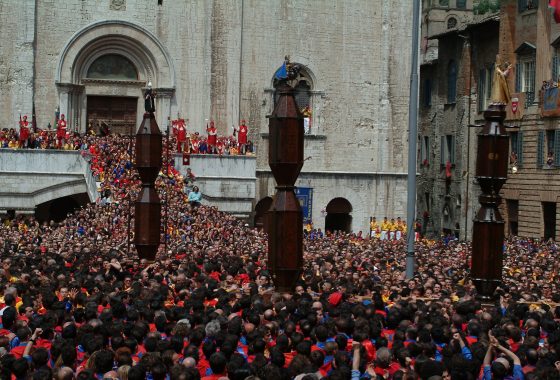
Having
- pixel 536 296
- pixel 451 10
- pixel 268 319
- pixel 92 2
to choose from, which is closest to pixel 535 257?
pixel 536 296

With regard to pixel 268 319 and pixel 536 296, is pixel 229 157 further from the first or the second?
pixel 268 319

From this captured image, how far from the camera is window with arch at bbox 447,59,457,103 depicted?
177ft

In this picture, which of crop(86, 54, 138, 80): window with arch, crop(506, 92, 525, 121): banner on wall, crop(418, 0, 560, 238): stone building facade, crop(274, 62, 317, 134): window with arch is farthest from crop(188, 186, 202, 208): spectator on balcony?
crop(506, 92, 525, 121): banner on wall

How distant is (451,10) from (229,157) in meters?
43.9

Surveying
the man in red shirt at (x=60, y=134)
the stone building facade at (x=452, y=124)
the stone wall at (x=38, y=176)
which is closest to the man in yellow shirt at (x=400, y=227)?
the stone building facade at (x=452, y=124)

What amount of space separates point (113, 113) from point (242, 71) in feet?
20.9

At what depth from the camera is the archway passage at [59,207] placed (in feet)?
152

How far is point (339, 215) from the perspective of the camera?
50469 millimetres

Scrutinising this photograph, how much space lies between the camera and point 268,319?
14.4 m

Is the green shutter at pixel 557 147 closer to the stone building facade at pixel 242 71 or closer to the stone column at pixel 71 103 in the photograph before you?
the stone building facade at pixel 242 71

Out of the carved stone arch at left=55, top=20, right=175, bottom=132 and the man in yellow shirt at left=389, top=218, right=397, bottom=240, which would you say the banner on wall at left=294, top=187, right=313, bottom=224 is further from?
the carved stone arch at left=55, top=20, right=175, bottom=132

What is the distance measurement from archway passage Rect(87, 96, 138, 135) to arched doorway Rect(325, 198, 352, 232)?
407 inches

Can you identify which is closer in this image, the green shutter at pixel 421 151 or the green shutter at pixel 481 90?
the green shutter at pixel 481 90

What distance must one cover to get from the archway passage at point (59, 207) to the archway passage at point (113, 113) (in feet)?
11.2
